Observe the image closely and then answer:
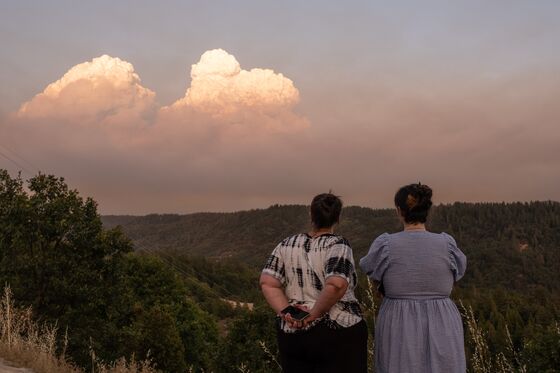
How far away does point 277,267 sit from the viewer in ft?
13.5

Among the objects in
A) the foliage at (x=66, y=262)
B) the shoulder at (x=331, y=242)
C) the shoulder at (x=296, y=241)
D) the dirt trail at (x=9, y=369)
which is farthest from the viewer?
the foliage at (x=66, y=262)

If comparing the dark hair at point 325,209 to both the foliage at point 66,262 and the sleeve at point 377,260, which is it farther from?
the foliage at point 66,262

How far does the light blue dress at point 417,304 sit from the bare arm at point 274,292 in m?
0.65

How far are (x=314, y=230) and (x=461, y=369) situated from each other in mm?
1480

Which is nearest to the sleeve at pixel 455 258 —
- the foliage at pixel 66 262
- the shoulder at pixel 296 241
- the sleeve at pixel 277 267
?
the shoulder at pixel 296 241

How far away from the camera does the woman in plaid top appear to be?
12.6ft

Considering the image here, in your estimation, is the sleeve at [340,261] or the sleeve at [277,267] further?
the sleeve at [277,267]

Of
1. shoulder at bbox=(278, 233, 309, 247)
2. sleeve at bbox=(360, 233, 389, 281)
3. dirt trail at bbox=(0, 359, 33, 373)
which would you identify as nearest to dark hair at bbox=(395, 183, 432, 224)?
sleeve at bbox=(360, 233, 389, 281)

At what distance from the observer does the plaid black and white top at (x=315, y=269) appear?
3.91 metres

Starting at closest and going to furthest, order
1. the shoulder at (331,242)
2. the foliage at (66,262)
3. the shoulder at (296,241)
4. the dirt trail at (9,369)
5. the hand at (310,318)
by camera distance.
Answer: the hand at (310,318), the shoulder at (331,242), the shoulder at (296,241), the dirt trail at (9,369), the foliage at (66,262)

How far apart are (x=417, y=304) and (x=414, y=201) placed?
76 cm

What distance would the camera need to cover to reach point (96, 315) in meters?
26.8

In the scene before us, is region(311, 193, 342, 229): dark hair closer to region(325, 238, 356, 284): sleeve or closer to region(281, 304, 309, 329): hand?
region(325, 238, 356, 284): sleeve

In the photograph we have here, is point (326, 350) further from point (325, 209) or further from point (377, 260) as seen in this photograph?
point (325, 209)
